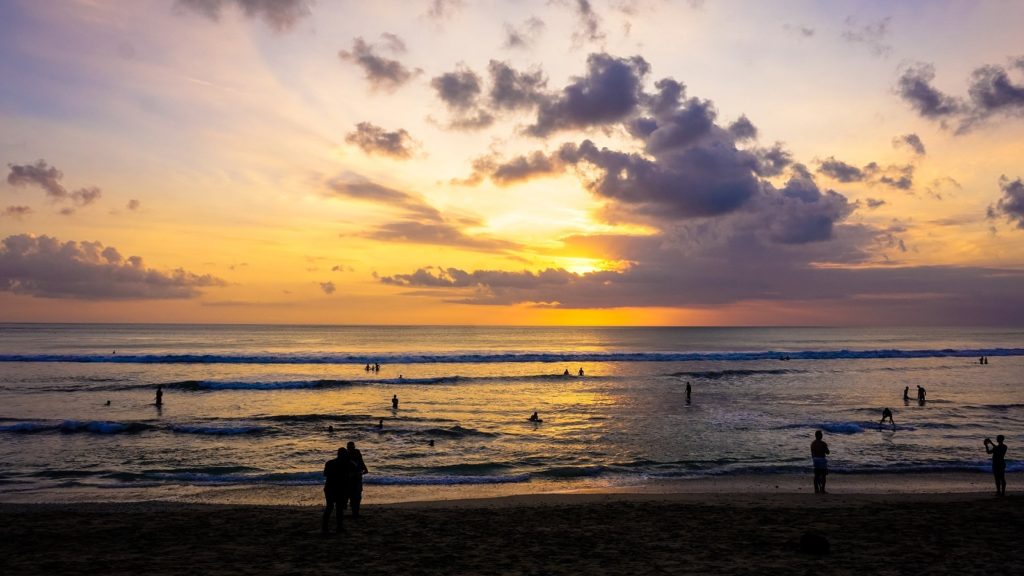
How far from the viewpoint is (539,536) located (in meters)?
15.3

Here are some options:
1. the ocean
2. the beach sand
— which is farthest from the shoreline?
the beach sand

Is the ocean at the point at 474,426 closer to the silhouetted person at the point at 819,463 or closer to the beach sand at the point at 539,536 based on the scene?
the silhouetted person at the point at 819,463

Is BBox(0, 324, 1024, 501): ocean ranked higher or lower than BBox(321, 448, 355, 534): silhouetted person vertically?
lower

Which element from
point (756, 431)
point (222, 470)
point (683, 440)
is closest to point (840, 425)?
point (756, 431)

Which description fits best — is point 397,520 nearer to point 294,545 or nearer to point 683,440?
point 294,545

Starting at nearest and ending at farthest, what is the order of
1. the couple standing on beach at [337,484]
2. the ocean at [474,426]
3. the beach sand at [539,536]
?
the beach sand at [539,536] < the couple standing on beach at [337,484] < the ocean at [474,426]

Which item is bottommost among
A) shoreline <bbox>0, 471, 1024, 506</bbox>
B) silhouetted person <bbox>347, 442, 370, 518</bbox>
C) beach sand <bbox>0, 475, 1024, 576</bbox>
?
shoreline <bbox>0, 471, 1024, 506</bbox>

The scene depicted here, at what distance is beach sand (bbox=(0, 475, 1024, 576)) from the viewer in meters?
12.7

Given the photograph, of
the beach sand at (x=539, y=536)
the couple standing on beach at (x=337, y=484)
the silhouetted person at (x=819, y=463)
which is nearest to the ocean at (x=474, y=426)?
the silhouetted person at (x=819, y=463)

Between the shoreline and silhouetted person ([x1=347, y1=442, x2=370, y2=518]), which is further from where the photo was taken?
the shoreline

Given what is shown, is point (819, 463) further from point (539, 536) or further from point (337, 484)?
point (337, 484)

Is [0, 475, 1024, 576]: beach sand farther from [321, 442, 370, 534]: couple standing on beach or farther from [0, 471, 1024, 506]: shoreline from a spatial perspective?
[0, 471, 1024, 506]: shoreline

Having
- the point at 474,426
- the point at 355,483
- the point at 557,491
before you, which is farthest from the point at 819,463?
the point at 474,426

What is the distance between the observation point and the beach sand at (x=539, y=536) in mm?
12734
